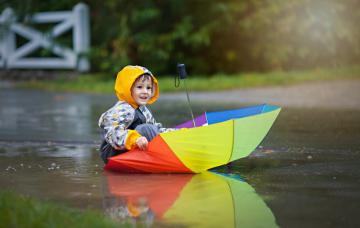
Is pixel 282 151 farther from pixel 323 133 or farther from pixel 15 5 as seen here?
pixel 15 5

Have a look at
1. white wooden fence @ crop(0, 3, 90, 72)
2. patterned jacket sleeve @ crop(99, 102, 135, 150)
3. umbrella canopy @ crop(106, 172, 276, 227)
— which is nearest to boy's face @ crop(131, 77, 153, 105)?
patterned jacket sleeve @ crop(99, 102, 135, 150)

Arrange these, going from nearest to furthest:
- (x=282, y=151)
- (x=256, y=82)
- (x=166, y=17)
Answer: (x=282, y=151) < (x=256, y=82) < (x=166, y=17)

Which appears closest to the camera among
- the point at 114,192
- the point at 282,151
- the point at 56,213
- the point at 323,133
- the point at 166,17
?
the point at 56,213

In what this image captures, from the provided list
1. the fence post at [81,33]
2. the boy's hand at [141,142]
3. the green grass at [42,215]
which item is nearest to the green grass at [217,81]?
the fence post at [81,33]

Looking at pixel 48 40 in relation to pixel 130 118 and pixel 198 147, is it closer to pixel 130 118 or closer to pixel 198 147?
pixel 130 118

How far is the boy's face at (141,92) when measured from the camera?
23.4 feet

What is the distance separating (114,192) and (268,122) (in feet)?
5.24

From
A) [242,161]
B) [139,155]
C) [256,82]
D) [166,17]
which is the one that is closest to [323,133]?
[242,161]

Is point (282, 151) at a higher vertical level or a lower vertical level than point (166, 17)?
lower

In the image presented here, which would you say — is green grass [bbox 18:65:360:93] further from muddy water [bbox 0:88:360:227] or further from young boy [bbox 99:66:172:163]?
young boy [bbox 99:66:172:163]

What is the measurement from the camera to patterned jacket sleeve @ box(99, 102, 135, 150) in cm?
685

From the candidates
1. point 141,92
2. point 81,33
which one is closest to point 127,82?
point 141,92

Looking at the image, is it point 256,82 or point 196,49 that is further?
point 196,49

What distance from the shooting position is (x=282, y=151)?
8273 millimetres
